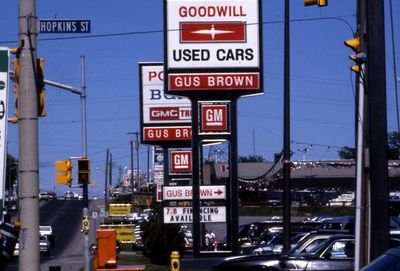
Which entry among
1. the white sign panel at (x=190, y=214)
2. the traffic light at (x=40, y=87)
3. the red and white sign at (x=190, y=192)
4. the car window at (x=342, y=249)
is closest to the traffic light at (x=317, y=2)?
the car window at (x=342, y=249)

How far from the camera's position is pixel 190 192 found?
26969 mm

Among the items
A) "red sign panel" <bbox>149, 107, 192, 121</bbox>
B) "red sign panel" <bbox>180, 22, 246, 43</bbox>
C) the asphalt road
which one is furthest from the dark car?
"red sign panel" <bbox>149, 107, 192, 121</bbox>

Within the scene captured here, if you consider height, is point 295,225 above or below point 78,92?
below

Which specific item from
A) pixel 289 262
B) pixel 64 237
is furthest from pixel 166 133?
pixel 64 237

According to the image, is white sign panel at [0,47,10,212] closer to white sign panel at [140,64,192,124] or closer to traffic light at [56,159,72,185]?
A: traffic light at [56,159,72,185]

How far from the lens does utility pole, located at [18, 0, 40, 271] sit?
36.4ft

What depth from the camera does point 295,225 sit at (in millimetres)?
40750

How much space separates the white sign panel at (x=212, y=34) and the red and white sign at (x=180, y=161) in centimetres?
1346

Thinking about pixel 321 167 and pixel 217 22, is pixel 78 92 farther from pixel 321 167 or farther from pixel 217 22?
pixel 321 167

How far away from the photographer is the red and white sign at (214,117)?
27375 mm

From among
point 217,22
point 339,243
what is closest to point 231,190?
point 217,22

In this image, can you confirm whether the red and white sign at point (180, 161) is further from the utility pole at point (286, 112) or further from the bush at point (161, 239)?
the utility pole at point (286, 112)

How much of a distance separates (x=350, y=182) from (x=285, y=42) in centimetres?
5436

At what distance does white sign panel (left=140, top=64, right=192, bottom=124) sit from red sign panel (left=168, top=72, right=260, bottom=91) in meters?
11.9
